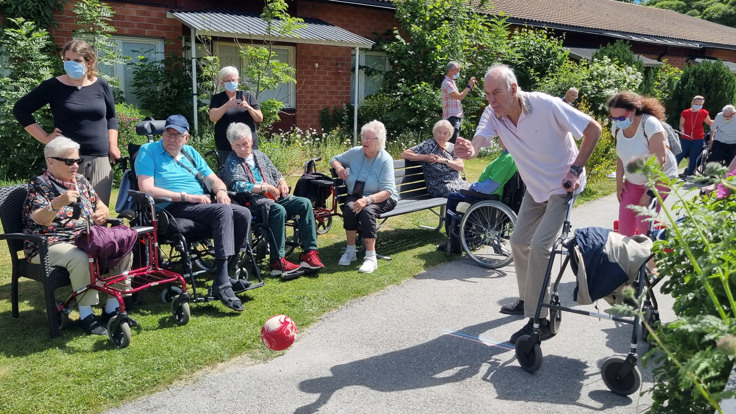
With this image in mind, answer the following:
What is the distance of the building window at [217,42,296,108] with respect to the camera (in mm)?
13789

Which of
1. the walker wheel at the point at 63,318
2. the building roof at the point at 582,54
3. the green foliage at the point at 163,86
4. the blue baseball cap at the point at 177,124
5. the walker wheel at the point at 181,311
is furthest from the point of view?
the building roof at the point at 582,54

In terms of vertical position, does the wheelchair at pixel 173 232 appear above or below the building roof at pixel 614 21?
below

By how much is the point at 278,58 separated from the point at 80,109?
9.40 m

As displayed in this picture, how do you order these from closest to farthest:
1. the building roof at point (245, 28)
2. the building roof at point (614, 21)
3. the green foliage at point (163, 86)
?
the building roof at point (245, 28) → the green foliage at point (163, 86) → the building roof at point (614, 21)

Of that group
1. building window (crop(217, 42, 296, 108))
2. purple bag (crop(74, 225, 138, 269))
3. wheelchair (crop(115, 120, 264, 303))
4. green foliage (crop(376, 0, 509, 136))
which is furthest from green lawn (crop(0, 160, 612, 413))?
green foliage (crop(376, 0, 509, 136))

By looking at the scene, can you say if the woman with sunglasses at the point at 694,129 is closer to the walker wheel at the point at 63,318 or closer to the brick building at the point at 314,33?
the brick building at the point at 314,33

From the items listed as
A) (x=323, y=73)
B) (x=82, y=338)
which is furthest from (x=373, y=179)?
(x=323, y=73)

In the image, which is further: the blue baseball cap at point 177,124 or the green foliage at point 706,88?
the green foliage at point 706,88

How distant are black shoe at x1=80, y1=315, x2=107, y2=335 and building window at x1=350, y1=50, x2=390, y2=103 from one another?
39.8 ft

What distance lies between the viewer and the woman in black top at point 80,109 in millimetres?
5289

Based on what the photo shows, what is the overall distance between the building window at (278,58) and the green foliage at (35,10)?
351cm

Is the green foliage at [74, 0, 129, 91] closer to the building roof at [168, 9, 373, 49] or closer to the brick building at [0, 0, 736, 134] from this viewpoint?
the brick building at [0, 0, 736, 134]

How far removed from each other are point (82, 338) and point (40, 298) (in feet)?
3.80

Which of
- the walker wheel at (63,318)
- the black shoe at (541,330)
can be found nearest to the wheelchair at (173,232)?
the walker wheel at (63,318)
